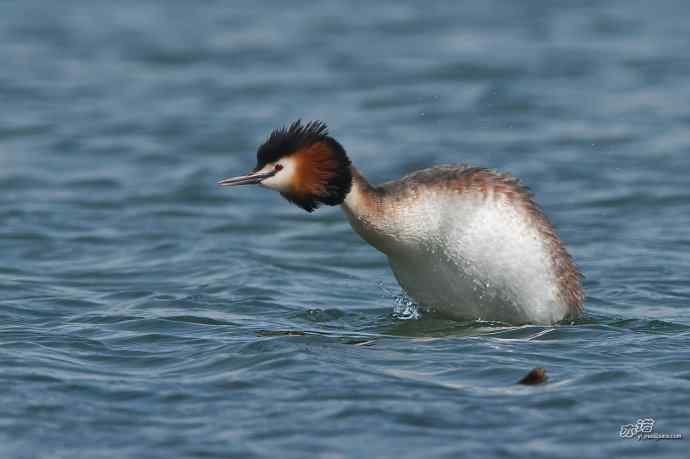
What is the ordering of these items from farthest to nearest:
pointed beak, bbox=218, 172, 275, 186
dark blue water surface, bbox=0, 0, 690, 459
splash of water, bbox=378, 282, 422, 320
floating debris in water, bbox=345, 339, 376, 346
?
splash of water, bbox=378, 282, 422, 320 < floating debris in water, bbox=345, 339, 376, 346 < pointed beak, bbox=218, 172, 275, 186 < dark blue water surface, bbox=0, 0, 690, 459

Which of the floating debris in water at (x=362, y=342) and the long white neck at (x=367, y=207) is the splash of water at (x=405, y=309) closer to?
the floating debris in water at (x=362, y=342)

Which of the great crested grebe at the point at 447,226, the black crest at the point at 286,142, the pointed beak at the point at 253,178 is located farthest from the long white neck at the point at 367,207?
the pointed beak at the point at 253,178

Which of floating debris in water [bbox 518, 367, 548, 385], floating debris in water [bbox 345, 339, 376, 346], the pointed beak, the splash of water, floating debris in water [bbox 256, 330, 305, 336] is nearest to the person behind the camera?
floating debris in water [bbox 518, 367, 548, 385]

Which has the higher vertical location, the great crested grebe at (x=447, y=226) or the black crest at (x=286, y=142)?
the black crest at (x=286, y=142)

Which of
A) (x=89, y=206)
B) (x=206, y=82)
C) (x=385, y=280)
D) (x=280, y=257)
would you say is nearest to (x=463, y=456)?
(x=385, y=280)

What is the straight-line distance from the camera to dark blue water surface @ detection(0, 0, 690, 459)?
7141mm

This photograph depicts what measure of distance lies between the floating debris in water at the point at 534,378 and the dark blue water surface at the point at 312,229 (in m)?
0.05

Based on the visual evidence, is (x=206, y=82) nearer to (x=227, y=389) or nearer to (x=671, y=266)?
(x=671, y=266)

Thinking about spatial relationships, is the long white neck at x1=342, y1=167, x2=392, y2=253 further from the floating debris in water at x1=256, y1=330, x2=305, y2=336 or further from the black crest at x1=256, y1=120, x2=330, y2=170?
the floating debris in water at x1=256, y1=330, x2=305, y2=336

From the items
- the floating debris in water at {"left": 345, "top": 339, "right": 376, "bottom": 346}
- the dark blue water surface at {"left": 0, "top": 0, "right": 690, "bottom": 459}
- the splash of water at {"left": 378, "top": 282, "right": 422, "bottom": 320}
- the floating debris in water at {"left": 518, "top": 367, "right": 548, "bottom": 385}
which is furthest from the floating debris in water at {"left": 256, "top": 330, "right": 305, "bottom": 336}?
the floating debris in water at {"left": 518, "top": 367, "right": 548, "bottom": 385}

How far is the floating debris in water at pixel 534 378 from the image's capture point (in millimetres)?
7652

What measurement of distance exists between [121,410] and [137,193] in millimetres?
7732

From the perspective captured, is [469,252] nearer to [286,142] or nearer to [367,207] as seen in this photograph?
[367,207]

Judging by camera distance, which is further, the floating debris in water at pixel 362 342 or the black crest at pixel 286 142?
the floating debris in water at pixel 362 342
